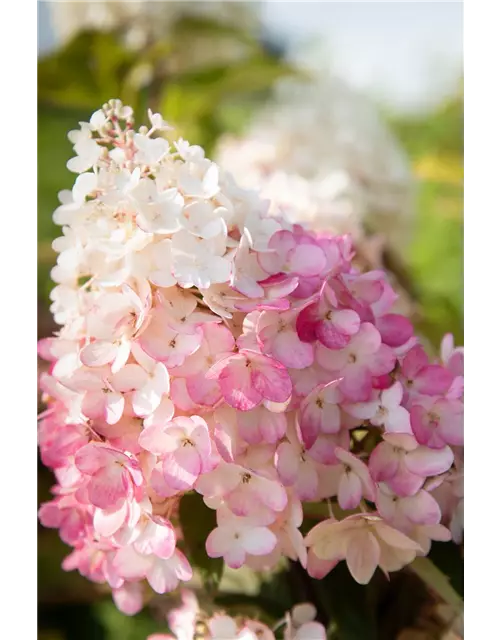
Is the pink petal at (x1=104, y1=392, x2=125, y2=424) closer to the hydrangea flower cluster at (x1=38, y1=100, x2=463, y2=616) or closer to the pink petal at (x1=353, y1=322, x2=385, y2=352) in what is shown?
the hydrangea flower cluster at (x1=38, y1=100, x2=463, y2=616)

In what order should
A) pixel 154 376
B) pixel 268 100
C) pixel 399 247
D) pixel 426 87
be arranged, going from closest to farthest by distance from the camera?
pixel 154 376 < pixel 399 247 < pixel 268 100 < pixel 426 87

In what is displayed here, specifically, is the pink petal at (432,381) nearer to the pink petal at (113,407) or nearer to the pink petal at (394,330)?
the pink petal at (394,330)

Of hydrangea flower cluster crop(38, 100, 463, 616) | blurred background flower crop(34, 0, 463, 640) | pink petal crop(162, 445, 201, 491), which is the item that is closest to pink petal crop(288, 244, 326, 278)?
hydrangea flower cluster crop(38, 100, 463, 616)

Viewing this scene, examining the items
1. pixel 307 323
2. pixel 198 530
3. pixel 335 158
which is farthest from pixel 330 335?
pixel 335 158

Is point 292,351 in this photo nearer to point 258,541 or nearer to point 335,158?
point 258,541

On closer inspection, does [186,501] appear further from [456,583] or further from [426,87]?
[426,87]
